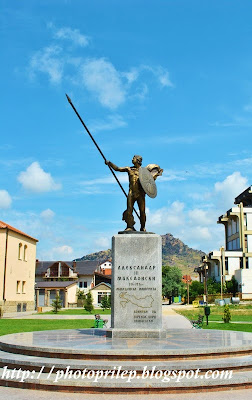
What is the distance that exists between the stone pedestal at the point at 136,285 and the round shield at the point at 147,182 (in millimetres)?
1535

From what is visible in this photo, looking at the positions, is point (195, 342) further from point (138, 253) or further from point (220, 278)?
point (220, 278)

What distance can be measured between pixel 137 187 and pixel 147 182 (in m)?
0.36

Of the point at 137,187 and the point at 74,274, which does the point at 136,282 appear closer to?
the point at 137,187

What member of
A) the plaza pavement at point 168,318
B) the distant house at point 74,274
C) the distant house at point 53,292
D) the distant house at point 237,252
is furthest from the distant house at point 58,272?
the plaza pavement at point 168,318

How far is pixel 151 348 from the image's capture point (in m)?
10.2

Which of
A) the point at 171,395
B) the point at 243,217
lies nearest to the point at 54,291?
the point at 243,217

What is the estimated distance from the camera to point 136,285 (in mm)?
13477

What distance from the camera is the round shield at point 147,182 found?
46.6 ft

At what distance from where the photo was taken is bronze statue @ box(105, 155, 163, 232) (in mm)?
14336

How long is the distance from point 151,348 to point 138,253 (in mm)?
3835

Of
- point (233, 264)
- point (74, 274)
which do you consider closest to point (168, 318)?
point (233, 264)

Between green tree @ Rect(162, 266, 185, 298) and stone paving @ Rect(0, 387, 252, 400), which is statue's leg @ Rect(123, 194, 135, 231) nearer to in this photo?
stone paving @ Rect(0, 387, 252, 400)

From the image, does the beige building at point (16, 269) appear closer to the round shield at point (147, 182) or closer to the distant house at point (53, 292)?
the distant house at point (53, 292)

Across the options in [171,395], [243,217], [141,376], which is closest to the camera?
[171,395]
